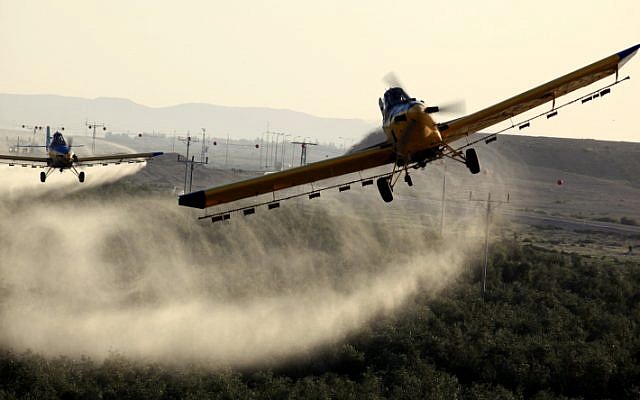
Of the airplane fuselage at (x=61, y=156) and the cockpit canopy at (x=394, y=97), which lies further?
the airplane fuselage at (x=61, y=156)

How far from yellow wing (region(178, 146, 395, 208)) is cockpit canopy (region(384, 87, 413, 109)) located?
7.71 ft

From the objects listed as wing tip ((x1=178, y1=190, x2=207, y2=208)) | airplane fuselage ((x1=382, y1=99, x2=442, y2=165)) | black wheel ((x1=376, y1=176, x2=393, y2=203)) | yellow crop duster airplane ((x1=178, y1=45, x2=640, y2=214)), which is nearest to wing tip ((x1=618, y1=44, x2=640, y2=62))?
yellow crop duster airplane ((x1=178, y1=45, x2=640, y2=214))

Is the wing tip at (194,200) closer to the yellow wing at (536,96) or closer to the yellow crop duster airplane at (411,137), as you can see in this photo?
the yellow crop duster airplane at (411,137)

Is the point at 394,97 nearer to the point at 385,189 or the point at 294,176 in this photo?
the point at 385,189

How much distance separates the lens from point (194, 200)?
3550 centimetres

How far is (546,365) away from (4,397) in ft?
131

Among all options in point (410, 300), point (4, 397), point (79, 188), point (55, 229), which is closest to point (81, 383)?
point (4, 397)

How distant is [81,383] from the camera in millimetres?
58062

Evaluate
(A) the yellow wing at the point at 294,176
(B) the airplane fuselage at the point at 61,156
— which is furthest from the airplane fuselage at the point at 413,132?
(B) the airplane fuselage at the point at 61,156

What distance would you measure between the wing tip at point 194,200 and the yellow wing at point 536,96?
36.5 ft

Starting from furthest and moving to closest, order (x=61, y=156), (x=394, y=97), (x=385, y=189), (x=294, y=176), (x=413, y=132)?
1. (x=61, y=156)
2. (x=394, y=97)
3. (x=294, y=176)
4. (x=385, y=189)
5. (x=413, y=132)

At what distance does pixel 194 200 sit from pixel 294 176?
477 centimetres

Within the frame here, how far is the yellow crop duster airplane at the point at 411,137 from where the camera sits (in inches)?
1401

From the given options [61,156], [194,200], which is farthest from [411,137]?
[61,156]
